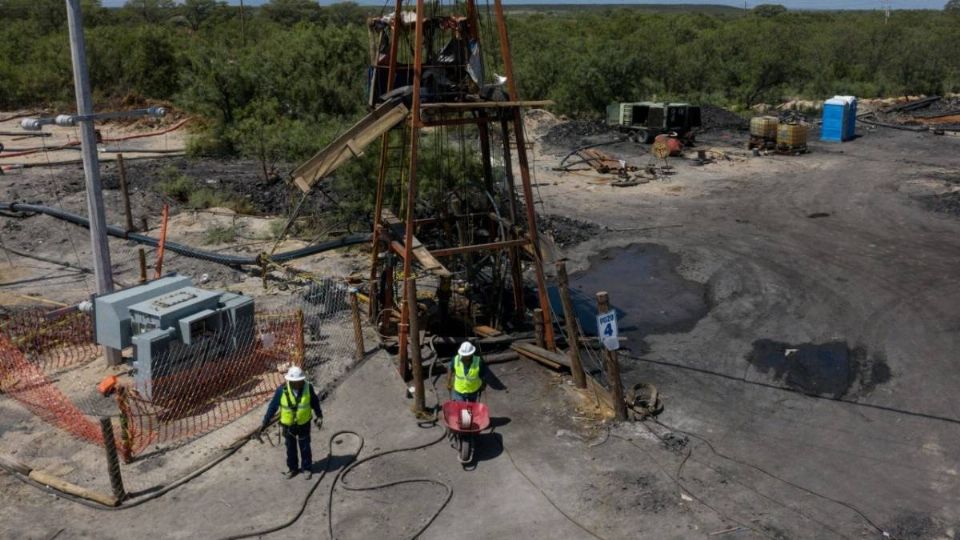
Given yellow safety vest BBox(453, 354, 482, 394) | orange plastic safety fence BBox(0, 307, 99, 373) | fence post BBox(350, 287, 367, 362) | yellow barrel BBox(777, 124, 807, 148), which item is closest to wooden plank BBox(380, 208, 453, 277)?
fence post BBox(350, 287, 367, 362)

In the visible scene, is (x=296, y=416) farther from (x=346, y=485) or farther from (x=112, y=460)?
(x=112, y=460)

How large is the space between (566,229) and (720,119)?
27.6 meters

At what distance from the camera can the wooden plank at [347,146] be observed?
45.3 feet

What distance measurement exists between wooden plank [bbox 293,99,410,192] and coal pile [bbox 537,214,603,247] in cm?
1070

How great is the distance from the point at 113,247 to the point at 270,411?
13825 millimetres

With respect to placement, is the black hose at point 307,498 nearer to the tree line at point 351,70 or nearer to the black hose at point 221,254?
the black hose at point 221,254

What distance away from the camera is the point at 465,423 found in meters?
11.5

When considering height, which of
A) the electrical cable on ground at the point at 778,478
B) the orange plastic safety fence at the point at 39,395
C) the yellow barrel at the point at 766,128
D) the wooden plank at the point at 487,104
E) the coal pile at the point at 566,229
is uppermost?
the wooden plank at the point at 487,104

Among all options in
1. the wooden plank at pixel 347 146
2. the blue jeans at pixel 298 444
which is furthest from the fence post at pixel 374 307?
the blue jeans at pixel 298 444

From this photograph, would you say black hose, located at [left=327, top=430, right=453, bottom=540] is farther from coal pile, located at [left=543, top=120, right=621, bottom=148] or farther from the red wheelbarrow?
coal pile, located at [left=543, top=120, right=621, bottom=148]

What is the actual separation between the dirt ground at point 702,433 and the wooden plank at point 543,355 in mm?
256

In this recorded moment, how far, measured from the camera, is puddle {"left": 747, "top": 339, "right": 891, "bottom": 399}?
47.4ft

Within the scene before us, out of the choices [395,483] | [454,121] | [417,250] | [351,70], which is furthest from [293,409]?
[351,70]

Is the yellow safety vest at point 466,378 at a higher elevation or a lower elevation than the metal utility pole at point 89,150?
lower
